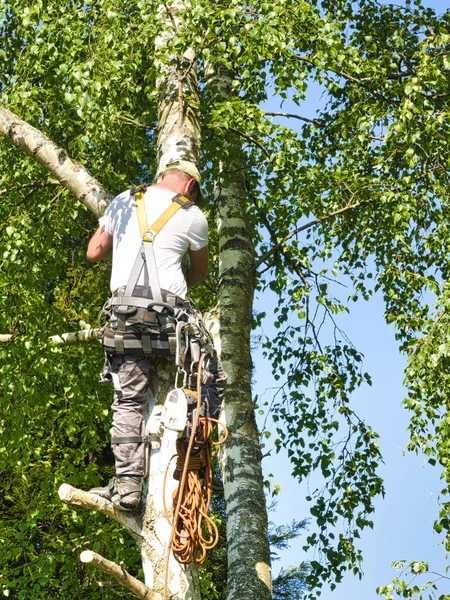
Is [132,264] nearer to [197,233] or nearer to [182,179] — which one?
[197,233]

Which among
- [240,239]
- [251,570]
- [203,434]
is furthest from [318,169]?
[203,434]

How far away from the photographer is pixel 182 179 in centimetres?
571

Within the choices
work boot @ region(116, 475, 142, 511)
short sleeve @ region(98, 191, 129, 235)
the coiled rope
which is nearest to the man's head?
short sleeve @ region(98, 191, 129, 235)

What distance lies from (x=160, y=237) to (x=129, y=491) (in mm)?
1262

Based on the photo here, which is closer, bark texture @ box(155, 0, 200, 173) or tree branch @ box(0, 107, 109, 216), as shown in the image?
bark texture @ box(155, 0, 200, 173)

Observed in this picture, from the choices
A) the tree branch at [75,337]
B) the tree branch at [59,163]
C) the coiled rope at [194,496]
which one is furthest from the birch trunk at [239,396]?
the coiled rope at [194,496]

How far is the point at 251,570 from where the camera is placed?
7336mm

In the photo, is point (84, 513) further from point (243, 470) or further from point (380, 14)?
point (380, 14)

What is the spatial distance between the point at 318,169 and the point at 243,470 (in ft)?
8.31

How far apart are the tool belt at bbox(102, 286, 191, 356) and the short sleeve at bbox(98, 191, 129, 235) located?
51cm

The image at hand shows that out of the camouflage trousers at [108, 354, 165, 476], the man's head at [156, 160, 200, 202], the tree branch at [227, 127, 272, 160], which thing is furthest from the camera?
the tree branch at [227, 127, 272, 160]

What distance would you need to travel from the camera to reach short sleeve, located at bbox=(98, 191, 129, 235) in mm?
5566

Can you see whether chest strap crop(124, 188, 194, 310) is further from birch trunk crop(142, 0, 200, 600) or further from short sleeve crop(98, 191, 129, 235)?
birch trunk crop(142, 0, 200, 600)

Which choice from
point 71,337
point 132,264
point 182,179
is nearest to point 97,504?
point 132,264
